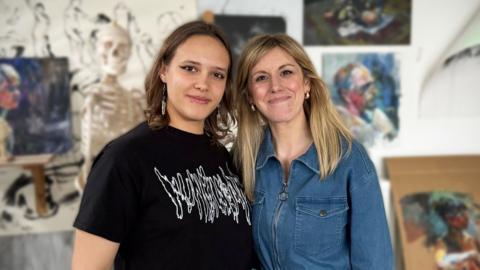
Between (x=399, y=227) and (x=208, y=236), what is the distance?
158 centimetres

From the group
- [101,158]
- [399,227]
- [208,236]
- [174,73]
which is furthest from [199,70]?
[399,227]

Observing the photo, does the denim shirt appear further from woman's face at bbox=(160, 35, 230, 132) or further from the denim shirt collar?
woman's face at bbox=(160, 35, 230, 132)

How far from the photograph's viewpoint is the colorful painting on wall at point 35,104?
1.84 metres

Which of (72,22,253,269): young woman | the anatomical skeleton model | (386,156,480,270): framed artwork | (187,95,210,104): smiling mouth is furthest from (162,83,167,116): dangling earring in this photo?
(386,156,480,270): framed artwork

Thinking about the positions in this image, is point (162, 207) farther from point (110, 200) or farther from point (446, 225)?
point (446, 225)

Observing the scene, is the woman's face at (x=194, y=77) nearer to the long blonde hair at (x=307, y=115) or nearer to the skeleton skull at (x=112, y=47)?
the long blonde hair at (x=307, y=115)

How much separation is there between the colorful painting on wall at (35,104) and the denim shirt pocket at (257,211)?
47.4 inches

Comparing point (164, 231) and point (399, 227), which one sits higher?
point (164, 231)

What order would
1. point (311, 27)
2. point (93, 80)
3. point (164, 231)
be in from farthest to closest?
point (311, 27), point (93, 80), point (164, 231)

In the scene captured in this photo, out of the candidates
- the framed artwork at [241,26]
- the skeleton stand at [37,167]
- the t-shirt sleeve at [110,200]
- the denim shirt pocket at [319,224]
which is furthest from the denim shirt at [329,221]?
the skeleton stand at [37,167]

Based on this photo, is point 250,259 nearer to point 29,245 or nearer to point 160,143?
point 160,143

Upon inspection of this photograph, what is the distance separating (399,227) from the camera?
7.07 ft

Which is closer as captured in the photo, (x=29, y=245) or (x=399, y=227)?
(x=29, y=245)

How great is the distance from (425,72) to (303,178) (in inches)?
59.2
